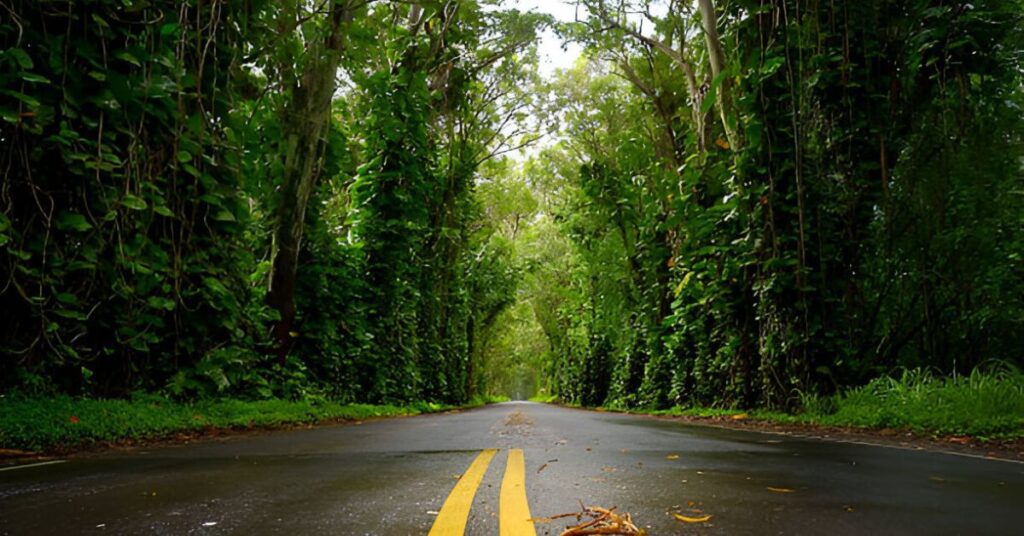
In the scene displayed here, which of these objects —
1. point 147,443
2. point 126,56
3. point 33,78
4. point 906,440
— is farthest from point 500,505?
point 126,56

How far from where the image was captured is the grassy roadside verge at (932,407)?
7.07 m

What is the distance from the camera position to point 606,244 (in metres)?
24.2

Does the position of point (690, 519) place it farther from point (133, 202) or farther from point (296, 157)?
point (296, 157)

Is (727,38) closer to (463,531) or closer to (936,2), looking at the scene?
(936,2)

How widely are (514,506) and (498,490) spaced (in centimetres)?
49

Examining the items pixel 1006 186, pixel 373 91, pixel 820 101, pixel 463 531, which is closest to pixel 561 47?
pixel 373 91

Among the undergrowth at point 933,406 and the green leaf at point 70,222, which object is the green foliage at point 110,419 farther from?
the undergrowth at point 933,406

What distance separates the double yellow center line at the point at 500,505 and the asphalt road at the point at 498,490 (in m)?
0.02

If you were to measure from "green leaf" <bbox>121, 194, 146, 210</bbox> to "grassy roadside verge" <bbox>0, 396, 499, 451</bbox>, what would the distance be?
196cm

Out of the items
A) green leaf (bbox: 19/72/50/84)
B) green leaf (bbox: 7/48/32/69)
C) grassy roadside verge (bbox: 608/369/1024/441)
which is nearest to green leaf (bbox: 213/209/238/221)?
green leaf (bbox: 19/72/50/84)

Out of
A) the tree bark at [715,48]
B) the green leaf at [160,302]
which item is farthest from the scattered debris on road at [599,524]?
the tree bark at [715,48]

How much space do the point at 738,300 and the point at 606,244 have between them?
1190 centimetres

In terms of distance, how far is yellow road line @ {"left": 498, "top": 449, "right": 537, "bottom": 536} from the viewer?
103 inches

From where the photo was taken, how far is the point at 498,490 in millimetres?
3572
